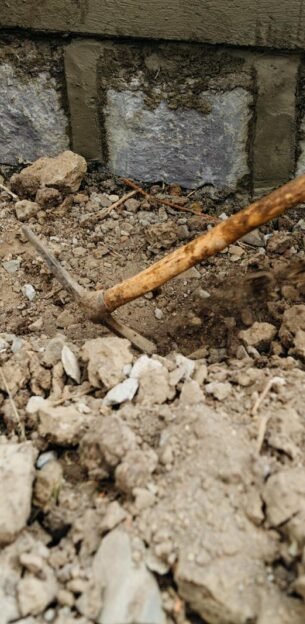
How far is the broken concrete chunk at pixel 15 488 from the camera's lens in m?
1.79

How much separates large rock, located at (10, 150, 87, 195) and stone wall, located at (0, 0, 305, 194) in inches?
3.2

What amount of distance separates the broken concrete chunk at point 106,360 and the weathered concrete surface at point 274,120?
47.9 inches

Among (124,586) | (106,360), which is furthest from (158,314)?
(124,586)

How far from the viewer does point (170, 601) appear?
5.45 feet

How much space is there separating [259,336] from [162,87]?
123cm

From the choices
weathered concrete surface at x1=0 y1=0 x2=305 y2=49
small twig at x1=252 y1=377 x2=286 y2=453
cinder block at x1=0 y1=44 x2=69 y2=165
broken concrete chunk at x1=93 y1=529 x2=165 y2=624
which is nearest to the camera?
broken concrete chunk at x1=93 y1=529 x2=165 y2=624

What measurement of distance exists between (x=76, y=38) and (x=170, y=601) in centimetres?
232

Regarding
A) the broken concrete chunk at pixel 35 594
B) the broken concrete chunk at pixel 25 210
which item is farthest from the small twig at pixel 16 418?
the broken concrete chunk at pixel 25 210

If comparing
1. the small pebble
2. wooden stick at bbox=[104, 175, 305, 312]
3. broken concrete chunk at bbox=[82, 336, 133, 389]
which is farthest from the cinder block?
broken concrete chunk at bbox=[82, 336, 133, 389]

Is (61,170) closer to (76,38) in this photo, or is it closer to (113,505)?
(76,38)

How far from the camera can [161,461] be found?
1.86 metres

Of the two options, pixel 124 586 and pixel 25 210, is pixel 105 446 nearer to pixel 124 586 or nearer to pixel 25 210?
pixel 124 586

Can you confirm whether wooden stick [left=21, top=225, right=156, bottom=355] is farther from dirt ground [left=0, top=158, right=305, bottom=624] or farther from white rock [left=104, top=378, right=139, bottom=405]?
white rock [left=104, top=378, right=139, bottom=405]

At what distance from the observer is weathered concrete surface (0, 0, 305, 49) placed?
2760mm
